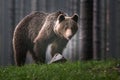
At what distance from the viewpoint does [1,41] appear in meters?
57.1

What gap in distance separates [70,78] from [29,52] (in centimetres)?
484

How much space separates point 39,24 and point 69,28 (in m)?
1.15

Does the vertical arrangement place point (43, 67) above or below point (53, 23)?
below

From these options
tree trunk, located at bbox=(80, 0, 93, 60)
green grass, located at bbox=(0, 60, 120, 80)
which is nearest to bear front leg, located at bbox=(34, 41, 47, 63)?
tree trunk, located at bbox=(80, 0, 93, 60)

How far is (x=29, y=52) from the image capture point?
14609 millimetres

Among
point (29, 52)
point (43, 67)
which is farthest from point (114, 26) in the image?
point (43, 67)

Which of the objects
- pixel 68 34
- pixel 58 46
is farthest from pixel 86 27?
pixel 58 46

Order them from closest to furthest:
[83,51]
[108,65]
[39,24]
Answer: [108,65] → [83,51] → [39,24]

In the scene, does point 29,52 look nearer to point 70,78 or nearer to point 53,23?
point 53,23

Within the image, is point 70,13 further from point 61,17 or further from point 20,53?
point 61,17

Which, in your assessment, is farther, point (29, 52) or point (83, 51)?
point (29, 52)

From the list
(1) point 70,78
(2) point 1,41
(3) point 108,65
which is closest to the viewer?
(1) point 70,78

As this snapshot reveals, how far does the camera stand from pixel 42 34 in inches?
523

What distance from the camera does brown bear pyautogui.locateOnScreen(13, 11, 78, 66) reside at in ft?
43.7
